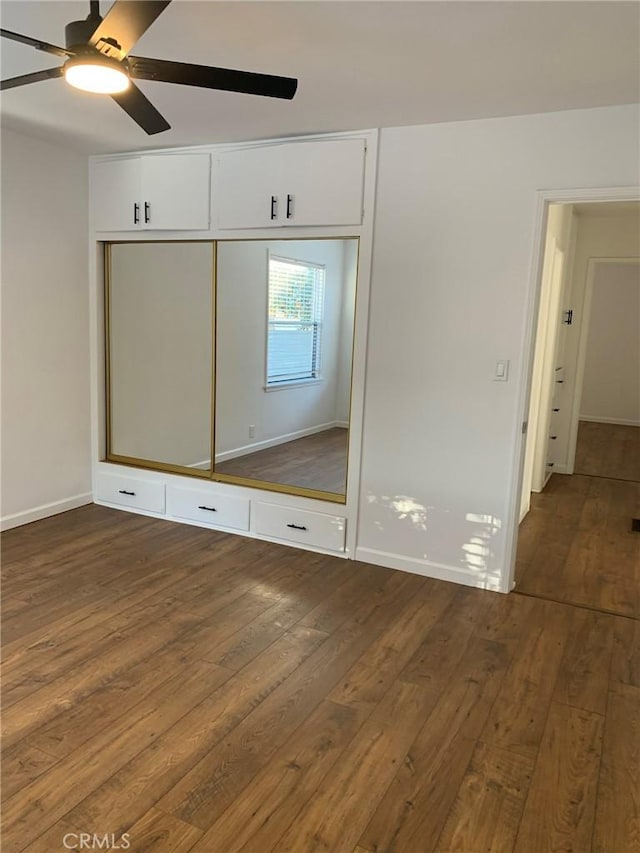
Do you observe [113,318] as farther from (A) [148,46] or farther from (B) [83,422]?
(A) [148,46]

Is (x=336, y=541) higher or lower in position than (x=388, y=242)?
lower

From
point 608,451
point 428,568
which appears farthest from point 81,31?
point 608,451

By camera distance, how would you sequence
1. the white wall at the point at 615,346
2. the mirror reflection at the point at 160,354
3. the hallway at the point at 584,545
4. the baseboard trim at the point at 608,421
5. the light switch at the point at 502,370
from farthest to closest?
the baseboard trim at the point at 608,421 < the white wall at the point at 615,346 < the mirror reflection at the point at 160,354 < the hallway at the point at 584,545 < the light switch at the point at 502,370

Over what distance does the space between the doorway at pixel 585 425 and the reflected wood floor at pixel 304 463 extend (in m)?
1.26

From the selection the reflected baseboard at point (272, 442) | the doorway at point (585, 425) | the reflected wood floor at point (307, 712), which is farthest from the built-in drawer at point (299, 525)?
the doorway at point (585, 425)

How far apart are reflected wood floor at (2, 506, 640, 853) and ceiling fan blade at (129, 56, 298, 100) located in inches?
85.4

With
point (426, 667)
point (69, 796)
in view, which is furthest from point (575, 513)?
point (69, 796)

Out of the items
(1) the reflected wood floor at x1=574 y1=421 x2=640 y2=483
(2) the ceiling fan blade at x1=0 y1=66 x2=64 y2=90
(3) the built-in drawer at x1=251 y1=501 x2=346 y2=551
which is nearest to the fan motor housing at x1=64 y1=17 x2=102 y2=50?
(2) the ceiling fan blade at x1=0 y1=66 x2=64 y2=90

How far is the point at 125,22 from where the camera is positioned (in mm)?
1610

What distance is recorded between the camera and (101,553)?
3793 millimetres

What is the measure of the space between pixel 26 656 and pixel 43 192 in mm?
2939

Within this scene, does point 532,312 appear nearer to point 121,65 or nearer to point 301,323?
point 301,323

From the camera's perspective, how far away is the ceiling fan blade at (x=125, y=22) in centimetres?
154

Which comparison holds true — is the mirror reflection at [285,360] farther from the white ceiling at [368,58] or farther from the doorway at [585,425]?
the doorway at [585,425]
